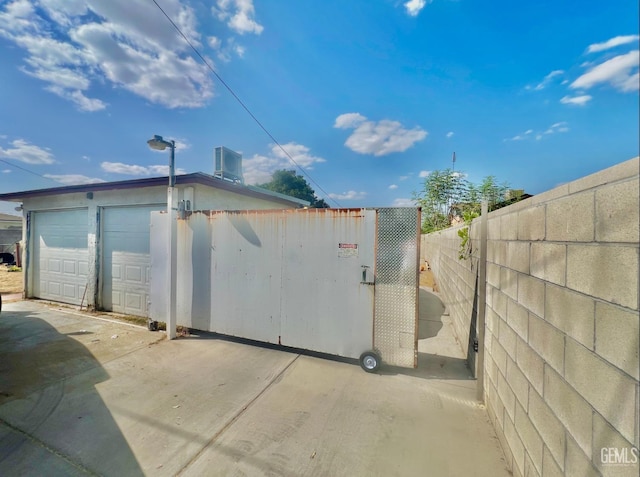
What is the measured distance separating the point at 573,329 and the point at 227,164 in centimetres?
715

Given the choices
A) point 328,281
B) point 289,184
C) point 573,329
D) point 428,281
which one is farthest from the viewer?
point 289,184

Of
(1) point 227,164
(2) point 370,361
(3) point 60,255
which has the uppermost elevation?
(1) point 227,164

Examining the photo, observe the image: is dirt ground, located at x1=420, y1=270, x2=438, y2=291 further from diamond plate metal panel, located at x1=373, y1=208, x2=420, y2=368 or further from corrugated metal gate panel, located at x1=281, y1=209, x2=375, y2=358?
corrugated metal gate panel, located at x1=281, y1=209, x2=375, y2=358

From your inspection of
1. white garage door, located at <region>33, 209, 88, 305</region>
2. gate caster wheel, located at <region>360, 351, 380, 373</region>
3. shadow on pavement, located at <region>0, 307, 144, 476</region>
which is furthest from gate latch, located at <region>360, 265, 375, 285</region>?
white garage door, located at <region>33, 209, 88, 305</region>

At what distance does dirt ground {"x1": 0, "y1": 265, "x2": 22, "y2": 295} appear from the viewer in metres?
8.40

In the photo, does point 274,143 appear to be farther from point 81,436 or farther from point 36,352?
point 81,436

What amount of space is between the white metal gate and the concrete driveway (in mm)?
447

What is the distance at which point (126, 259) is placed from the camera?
5.95 m

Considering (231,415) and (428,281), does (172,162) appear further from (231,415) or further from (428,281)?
(428,281)

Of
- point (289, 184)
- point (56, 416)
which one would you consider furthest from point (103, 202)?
point (289, 184)

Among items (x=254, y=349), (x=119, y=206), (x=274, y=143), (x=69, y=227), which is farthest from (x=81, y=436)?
(x=274, y=143)

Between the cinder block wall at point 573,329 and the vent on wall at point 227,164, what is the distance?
6349 millimetres

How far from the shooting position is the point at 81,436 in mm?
2254

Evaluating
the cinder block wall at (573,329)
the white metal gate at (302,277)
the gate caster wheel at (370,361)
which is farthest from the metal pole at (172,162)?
the cinder block wall at (573,329)
